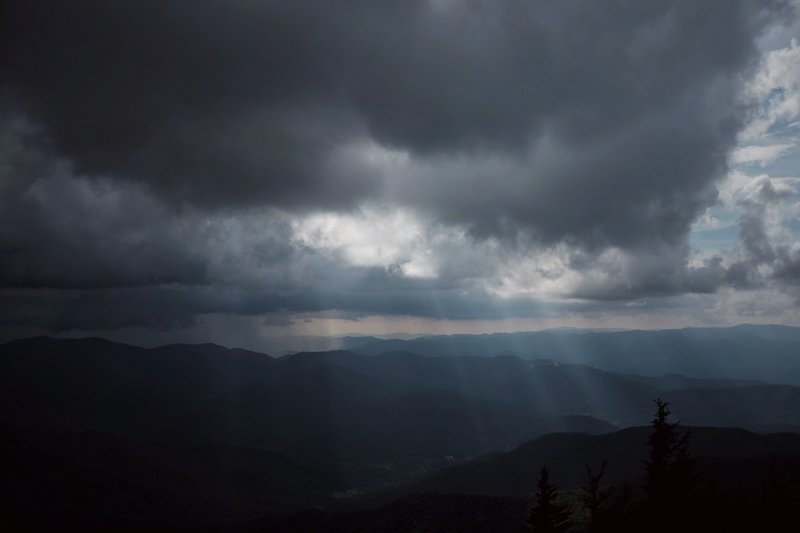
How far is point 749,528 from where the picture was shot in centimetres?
3275

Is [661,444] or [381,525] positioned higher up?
[661,444]

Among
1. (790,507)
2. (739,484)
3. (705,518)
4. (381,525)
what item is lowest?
(381,525)

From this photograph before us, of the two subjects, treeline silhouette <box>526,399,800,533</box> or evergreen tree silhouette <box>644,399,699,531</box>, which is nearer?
treeline silhouette <box>526,399,800,533</box>

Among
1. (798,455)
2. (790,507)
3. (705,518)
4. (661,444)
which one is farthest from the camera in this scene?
(798,455)

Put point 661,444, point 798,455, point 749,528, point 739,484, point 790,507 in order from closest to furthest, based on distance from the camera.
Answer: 1. point 790,507
2. point 749,528
3. point 661,444
4. point 739,484
5. point 798,455

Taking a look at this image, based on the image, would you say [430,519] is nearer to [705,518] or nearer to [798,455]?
[798,455]

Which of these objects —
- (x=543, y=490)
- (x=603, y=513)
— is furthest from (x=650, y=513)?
(x=543, y=490)

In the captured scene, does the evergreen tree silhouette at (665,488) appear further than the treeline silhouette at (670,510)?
Yes

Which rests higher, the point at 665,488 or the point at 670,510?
the point at 665,488

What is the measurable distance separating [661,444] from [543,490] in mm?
13570

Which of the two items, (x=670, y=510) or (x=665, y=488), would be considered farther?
(x=665, y=488)

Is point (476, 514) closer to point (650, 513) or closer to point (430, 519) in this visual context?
point (430, 519)

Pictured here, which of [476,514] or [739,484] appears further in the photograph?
[476,514]

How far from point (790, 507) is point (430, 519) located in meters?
181
